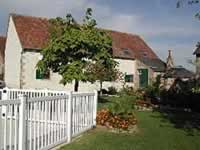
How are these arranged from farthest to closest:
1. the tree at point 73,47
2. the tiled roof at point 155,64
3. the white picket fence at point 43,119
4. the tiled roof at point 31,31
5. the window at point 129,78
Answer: the tiled roof at point 155,64, the window at point 129,78, the tiled roof at point 31,31, the tree at point 73,47, the white picket fence at point 43,119

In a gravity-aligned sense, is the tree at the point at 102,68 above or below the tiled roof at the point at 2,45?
below

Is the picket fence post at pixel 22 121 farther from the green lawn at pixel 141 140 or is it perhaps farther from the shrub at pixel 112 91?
the shrub at pixel 112 91

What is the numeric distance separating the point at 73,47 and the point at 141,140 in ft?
38.9

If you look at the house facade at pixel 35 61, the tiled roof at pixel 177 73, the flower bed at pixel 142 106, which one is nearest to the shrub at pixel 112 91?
the house facade at pixel 35 61

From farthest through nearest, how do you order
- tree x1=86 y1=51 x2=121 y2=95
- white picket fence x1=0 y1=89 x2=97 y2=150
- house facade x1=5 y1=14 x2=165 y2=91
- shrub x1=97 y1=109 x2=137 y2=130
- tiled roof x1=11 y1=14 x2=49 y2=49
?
1. tiled roof x1=11 y1=14 x2=49 y2=49
2. house facade x1=5 y1=14 x2=165 y2=91
3. tree x1=86 y1=51 x2=121 y2=95
4. shrub x1=97 y1=109 x2=137 y2=130
5. white picket fence x1=0 y1=89 x2=97 y2=150

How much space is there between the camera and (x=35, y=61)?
122 feet

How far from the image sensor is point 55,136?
9641 millimetres

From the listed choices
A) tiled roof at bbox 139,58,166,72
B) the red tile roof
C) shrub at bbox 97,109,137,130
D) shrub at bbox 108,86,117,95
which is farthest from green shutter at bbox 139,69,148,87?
shrub at bbox 97,109,137,130

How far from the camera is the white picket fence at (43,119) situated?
7199 millimetres

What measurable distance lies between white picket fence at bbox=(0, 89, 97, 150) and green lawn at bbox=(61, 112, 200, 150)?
0.40 metres

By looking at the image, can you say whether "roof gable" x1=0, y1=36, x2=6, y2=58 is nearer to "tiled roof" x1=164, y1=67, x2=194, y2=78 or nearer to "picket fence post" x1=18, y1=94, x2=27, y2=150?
"tiled roof" x1=164, y1=67, x2=194, y2=78

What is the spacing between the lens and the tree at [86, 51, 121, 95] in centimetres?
2356

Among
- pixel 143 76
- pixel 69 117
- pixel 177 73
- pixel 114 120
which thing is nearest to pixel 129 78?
pixel 143 76

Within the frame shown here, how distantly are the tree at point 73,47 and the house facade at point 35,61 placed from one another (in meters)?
10.4
